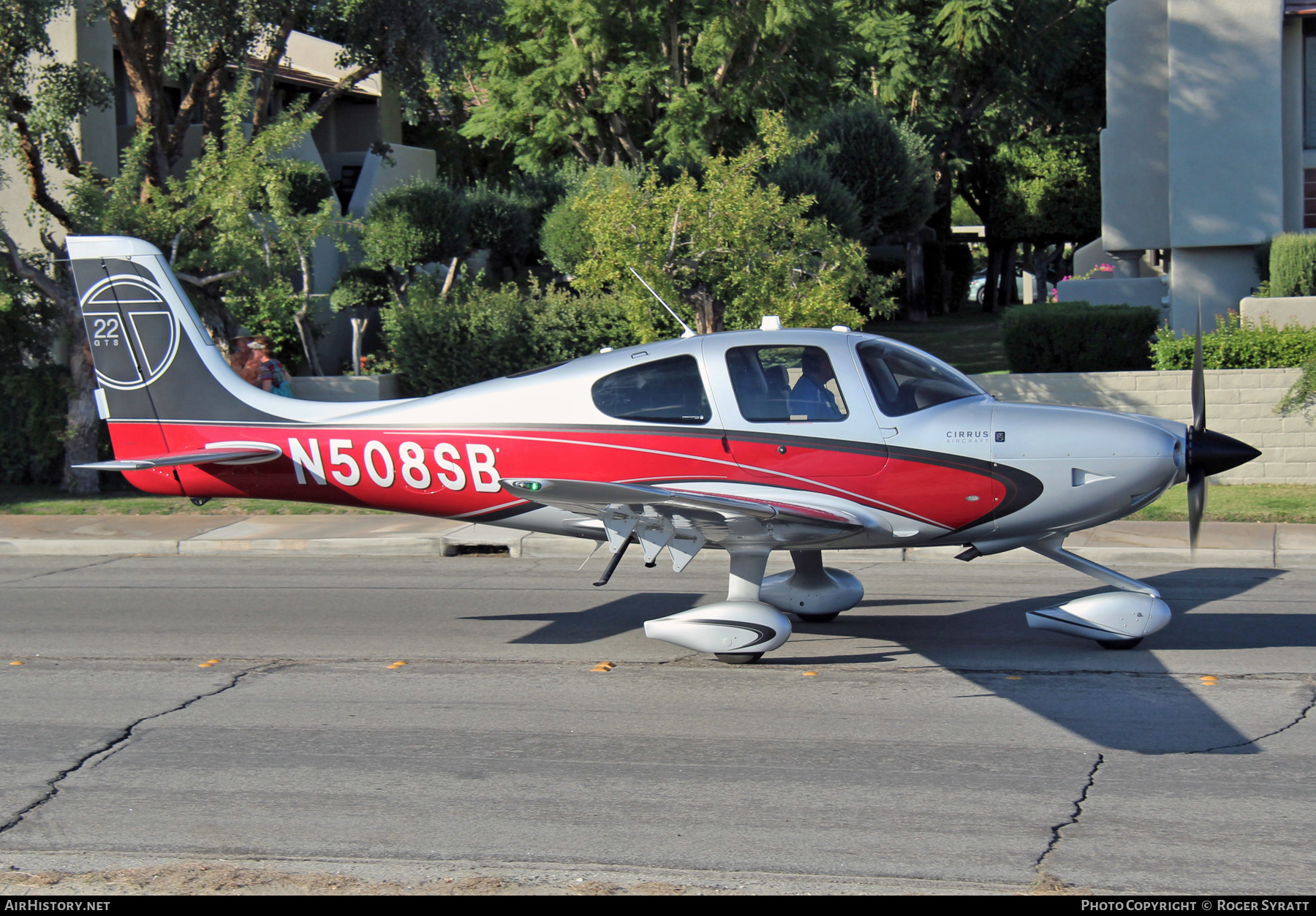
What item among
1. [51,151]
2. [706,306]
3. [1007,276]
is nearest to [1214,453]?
[706,306]

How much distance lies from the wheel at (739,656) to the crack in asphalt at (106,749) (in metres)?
3.21

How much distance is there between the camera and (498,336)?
1855 centimetres

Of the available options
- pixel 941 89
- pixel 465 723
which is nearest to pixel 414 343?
pixel 465 723

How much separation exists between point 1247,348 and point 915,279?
23.4 m

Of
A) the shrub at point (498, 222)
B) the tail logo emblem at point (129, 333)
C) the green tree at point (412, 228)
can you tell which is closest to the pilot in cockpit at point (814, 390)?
the tail logo emblem at point (129, 333)

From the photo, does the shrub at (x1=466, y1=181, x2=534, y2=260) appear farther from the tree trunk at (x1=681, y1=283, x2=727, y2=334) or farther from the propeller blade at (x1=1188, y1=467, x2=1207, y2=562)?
the propeller blade at (x1=1188, y1=467, x2=1207, y2=562)

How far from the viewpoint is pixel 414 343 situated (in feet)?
61.4

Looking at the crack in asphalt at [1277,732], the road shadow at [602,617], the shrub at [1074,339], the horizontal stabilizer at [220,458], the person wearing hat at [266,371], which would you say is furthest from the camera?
the shrub at [1074,339]

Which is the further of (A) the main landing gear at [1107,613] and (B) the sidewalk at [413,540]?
(B) the sidewalk at [413,540]

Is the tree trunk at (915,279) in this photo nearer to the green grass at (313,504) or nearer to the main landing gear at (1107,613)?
the green grass at (313,504)

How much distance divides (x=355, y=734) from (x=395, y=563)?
5739mm

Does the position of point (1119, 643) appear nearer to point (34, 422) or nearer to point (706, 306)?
point (706, 306)

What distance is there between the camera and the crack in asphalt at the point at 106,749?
5.64 m

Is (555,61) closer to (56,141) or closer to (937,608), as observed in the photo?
(56,141)
